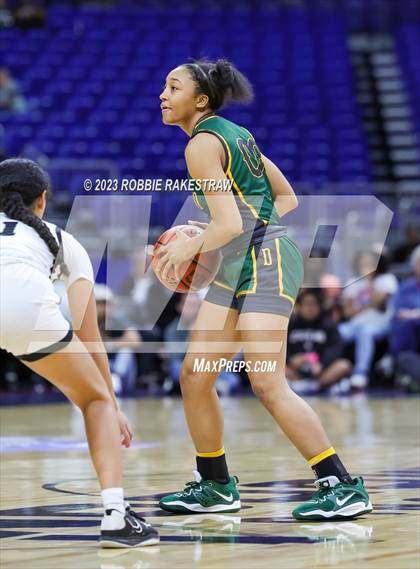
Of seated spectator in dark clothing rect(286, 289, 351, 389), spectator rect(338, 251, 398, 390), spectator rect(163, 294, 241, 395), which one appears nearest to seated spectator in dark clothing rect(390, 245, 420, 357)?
spectator rect(338, 251, 398, 390)

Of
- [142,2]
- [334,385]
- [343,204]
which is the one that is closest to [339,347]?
[334,385]

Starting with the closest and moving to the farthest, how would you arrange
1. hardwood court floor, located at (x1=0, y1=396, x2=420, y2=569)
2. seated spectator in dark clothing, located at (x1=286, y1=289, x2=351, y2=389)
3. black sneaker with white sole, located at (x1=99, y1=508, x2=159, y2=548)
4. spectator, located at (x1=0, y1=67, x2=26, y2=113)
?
hardwood court floor, located at (x1=0, y1=396, x2=420, y2=569)
black sneaker with white sole, located at (x1=99, y1=508, x2=159, y2=548)
seated spectator in dark clothing, located at (x1=286, y1=289, x2=351, y2=389)
spectator, located at (x1=0, y1=67, x2=26, y2=113)

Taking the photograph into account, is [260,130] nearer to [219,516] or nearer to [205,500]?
[205,500]

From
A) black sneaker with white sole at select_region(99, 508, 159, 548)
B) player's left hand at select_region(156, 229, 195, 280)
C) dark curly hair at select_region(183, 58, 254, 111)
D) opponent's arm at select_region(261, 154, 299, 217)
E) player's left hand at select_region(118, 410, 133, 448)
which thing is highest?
dark curly hair at select_region(183, 58, 254, 111)

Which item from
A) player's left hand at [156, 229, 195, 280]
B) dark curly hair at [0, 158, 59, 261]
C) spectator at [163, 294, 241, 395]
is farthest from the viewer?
spectator at [163, 294, 241, 395]

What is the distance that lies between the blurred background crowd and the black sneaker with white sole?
7421 mm

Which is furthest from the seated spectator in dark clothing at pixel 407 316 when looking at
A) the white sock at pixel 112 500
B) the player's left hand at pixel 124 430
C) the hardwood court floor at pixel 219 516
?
the white sock at pixel 112 500

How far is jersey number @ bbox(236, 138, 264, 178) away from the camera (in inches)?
175

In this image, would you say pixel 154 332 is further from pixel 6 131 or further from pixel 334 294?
pixel 6 131

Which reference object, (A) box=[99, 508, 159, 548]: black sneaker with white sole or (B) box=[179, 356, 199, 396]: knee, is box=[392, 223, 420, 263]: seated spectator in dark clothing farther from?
(A) box=[99, 508, 159, 548]: black sneaker with white sole

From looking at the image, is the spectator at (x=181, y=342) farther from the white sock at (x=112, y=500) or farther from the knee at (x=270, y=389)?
the white sock at (x=112, y=500)

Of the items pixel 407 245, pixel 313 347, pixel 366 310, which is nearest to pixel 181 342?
pixel 313 347

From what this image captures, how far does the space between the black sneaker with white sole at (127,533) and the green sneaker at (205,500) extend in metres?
0.88

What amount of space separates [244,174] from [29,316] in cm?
118
